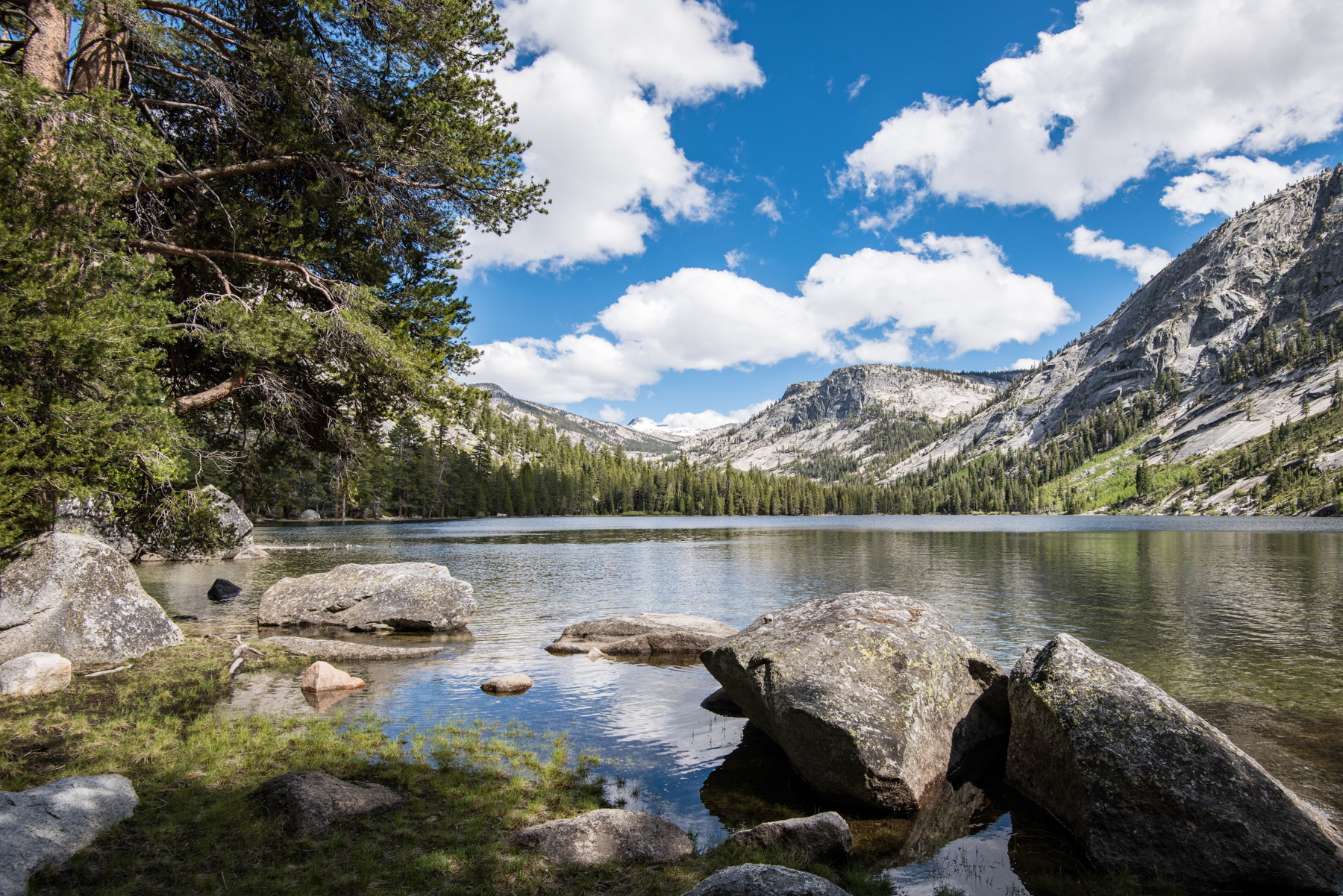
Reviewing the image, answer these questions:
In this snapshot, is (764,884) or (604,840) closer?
(764,884)

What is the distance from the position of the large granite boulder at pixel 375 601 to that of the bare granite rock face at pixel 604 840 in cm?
1714

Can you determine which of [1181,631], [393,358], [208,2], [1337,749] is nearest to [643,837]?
[393,358]

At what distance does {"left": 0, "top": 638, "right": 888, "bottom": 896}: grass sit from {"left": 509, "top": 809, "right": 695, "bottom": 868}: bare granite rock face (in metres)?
0.20

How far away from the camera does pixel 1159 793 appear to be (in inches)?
324

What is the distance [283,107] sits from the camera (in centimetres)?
1507

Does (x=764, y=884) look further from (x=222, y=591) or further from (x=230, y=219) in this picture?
(x=222, y=591)

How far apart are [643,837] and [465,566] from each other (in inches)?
1653

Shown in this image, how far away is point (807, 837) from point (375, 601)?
67.3ft

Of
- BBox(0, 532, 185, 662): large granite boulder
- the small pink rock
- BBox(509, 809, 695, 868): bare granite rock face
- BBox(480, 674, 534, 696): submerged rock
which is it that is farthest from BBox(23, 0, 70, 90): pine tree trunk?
BBox(509, 809, 695, 868): bare granite rock face

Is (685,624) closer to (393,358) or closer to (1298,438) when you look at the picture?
(393,358)

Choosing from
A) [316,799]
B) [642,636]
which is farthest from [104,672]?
[642,636]

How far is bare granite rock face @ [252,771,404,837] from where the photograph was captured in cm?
767

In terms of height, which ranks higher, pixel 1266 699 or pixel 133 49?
pixel 133 49

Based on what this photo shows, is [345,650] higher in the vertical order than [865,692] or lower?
lower
